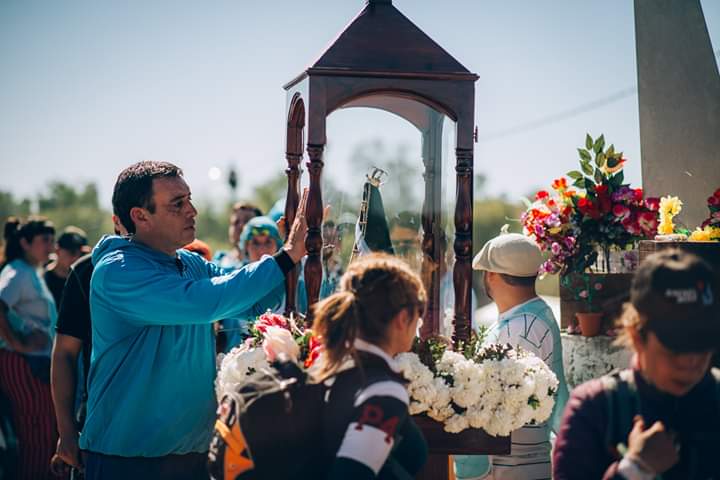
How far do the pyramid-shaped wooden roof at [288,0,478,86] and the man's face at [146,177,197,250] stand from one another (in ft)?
2.45

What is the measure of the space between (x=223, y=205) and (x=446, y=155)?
69794 mm

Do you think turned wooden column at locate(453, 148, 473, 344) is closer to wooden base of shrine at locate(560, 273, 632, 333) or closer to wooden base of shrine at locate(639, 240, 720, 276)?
wooden base of shrine at locate(639, 240, 720, 276)

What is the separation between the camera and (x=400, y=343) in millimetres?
2387

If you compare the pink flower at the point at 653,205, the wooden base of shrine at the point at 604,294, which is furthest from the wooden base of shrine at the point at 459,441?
the pink flower at the point at 653,205

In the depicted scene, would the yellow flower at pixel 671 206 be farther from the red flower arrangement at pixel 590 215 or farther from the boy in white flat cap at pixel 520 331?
the boy in white flat cap at pixel 520 331

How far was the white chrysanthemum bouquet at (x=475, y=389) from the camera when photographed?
9.79 feet

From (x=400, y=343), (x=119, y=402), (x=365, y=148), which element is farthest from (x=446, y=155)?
(x=119, y=402)

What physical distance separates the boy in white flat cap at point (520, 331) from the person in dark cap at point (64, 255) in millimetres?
4383

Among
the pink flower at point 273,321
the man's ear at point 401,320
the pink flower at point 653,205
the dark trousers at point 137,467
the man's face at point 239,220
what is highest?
the man's face at point 239,220

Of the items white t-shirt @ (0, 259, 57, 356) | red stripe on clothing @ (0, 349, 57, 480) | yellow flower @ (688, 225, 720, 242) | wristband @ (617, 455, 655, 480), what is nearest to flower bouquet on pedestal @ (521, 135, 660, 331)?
yellow flower @ (688, 225, 720, 242)

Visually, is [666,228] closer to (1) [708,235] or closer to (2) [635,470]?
(1) [708,235]

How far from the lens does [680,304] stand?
2.13 m

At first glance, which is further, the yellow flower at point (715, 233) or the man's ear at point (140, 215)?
the yellow flower at point (715, 233)

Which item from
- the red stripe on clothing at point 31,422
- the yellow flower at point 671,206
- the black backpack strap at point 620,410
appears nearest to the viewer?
the black backpack strap at point 620,410
